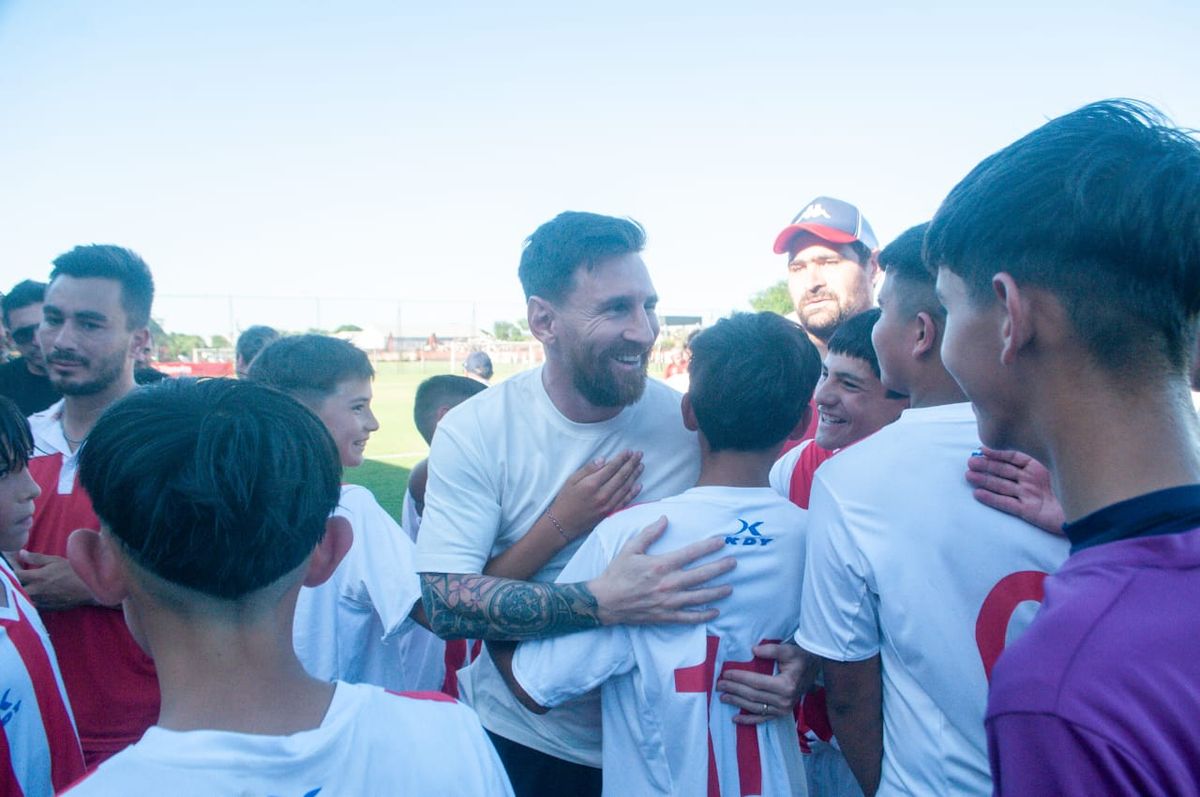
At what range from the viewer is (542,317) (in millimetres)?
Answer: 2486

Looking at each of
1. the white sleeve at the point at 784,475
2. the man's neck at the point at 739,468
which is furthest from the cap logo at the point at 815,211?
the man's neck at the point at 739,468

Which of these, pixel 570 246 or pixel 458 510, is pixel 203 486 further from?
pixel 570 246

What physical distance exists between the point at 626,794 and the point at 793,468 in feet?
5.08

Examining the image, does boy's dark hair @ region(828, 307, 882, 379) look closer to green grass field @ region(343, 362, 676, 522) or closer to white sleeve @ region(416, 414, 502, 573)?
white sleeve @ region(416, 414, 502, 573)

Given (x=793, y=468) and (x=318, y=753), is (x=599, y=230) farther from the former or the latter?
(x=318, y=753)

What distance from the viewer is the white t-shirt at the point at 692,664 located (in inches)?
67.3

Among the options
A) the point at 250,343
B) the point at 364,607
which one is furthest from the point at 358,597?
the point at 250,343

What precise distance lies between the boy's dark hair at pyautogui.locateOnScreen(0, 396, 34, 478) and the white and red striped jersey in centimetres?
33

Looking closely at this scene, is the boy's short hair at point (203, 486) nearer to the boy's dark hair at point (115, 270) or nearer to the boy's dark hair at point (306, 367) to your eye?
the boy's dark hair at point (306, 367)

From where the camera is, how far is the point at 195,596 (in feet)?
3.45

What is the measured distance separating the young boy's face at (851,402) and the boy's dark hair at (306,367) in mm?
1884

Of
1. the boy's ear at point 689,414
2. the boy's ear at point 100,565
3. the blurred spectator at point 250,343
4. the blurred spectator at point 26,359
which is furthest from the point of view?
the blurred spectator at point 250,343

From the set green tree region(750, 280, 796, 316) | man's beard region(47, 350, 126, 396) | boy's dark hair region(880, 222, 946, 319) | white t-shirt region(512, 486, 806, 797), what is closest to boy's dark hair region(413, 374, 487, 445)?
man's beard region(47, 350, 126, 396)

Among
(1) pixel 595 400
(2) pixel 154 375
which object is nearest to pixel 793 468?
(1) pixel 595 400
